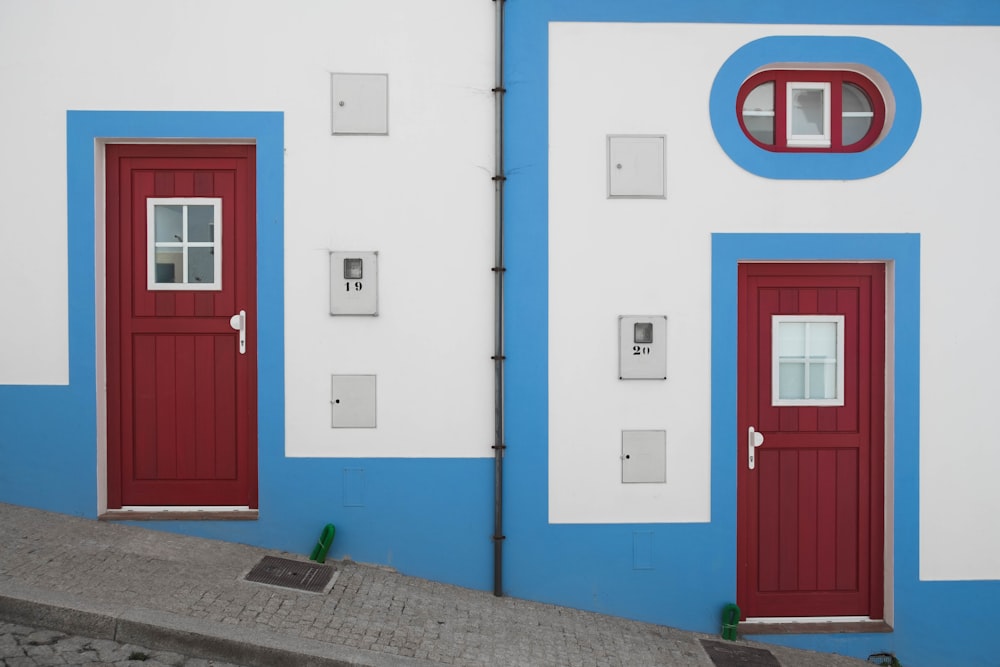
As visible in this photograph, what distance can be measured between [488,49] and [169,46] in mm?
1962

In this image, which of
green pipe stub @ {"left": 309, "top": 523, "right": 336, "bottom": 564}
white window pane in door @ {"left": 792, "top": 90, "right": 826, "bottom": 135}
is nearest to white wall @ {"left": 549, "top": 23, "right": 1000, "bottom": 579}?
white window pane in door @ {"left": 792, "top": 90, "right": 826, "bottom": 135}

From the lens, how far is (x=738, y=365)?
4.38m

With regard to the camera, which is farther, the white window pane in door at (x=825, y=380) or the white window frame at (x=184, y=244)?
the white window pane in door at (x=825, y=380)

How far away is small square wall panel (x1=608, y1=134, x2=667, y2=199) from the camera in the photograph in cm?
423

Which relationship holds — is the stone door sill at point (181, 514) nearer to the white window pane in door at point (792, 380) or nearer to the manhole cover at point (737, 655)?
the manhole cover at point (737, 655)

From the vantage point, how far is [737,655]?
4.04 m

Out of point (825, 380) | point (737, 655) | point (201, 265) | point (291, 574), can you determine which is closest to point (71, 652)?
point (291, 574)

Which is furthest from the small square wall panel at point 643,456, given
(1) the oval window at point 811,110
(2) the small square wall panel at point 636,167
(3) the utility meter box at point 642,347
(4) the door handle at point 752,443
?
(1) the oval window at point 811,110

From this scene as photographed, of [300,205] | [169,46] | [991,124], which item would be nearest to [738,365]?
[991,124]

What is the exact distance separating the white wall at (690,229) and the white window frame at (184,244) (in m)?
2.14

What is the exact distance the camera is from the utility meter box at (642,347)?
4.23m

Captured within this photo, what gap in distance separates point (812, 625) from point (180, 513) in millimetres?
4144

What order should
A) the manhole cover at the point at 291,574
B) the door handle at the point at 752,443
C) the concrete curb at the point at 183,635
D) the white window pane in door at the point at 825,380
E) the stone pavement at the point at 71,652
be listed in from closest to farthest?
the stone pavement at the point at 71,652 → the concrete curb at the point at 183,635 → the manhole cover at the point at 291,574 → the door handle at the point at 752,443 → the white window pane in door at the point at 825,380

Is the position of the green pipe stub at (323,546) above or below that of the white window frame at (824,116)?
below
